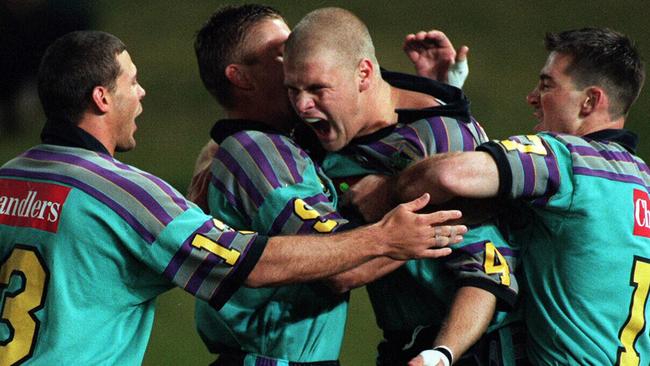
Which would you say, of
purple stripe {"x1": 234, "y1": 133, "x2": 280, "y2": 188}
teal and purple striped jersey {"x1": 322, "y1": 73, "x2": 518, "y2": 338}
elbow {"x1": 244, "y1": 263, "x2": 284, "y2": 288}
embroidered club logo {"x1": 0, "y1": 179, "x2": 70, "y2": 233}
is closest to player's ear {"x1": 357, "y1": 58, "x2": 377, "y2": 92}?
teal and purple striped jersey {"x1": 322, "y1": 73, "x2": 518, "y2": 338}

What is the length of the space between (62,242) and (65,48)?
57cm

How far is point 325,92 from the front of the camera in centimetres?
327

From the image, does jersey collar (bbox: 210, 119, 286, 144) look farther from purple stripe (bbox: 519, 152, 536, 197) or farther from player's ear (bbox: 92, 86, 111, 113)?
purple stripe (bbox: 519, 152, 536, 197)

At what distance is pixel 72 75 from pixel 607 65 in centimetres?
160

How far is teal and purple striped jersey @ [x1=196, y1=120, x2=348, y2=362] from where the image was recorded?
3154mm

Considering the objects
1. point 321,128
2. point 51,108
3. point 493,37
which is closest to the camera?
point 51,108

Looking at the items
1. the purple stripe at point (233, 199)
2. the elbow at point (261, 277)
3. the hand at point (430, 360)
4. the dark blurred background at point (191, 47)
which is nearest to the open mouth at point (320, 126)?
the purple stripe at point (233, 199)

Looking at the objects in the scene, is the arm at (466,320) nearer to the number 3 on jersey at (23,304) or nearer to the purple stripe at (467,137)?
the purple stripe at (467,137)

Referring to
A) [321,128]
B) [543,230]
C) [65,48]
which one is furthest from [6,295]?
[543,230]

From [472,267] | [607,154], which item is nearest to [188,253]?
[472,267]

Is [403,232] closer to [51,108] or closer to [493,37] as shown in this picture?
[51,108]

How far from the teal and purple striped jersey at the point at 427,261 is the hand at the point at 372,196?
1.8 inches

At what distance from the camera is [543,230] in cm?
316

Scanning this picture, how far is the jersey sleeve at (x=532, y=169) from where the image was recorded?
2971mm
